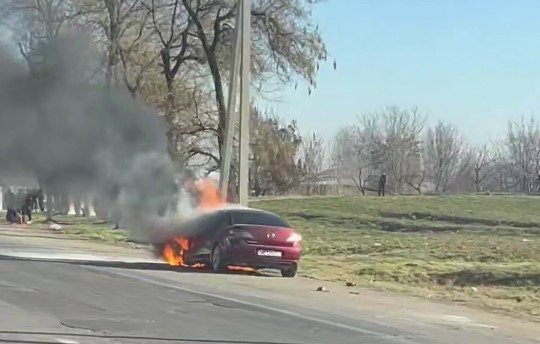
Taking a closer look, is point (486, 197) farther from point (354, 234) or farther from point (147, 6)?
point (147, 6)

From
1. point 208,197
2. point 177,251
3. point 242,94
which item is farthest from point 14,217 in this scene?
point 177,251

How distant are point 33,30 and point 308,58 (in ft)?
58.7

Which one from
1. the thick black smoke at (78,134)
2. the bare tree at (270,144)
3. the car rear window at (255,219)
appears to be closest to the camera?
the thick black smoke at (78,134)

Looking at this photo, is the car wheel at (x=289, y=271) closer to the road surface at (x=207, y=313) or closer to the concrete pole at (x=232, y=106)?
the road surface at (x=207, y=313)

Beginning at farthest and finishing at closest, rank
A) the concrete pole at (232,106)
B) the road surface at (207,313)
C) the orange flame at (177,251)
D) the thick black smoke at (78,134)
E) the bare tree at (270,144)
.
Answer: the bare tree at (270,144) < the concrete pole at (232,106) < the orange flame at (177,251) < the thick black smoke at (78,134) < the road surface at (207,313)

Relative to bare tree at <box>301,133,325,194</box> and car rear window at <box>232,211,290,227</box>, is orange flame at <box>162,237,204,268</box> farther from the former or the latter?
bare tree at <box>301,133,325,194</box>

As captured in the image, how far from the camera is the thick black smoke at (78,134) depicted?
2297cm

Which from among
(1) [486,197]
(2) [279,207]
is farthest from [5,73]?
(1) [486,197]

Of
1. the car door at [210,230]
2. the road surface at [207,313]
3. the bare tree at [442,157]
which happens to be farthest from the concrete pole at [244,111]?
the bare tree at [442,157]

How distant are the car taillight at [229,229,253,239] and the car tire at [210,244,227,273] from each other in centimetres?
57

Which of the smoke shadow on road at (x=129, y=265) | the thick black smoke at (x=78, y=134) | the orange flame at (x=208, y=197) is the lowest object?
the smoke shadow on road at (x=129, y=265)

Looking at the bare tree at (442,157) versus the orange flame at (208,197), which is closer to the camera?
the orange flame at (208,197)

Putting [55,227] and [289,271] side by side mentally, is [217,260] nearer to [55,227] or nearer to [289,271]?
[289,271]

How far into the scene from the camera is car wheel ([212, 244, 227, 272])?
23391 millimetres
